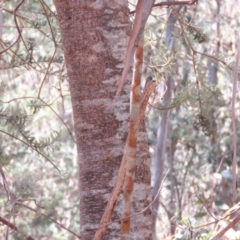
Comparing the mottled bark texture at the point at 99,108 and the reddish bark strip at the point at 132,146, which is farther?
the mottled bark texture at the point at 99,108

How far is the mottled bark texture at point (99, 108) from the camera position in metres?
0.86

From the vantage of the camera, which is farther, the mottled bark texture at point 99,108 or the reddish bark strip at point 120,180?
the mottled bark texture at point 99,108

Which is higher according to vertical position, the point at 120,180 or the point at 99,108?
the point at 99,108

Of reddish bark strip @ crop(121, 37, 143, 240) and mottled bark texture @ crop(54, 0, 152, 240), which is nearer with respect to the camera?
reddish bark strip @ crop(121, 37, 143, 240)

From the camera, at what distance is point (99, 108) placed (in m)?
0.87

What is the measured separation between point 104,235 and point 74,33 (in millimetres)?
306

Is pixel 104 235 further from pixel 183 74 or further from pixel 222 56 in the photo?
pixel 183 74

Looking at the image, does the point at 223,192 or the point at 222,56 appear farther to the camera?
the point at 223,192

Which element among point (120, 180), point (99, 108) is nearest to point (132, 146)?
point (120, 180)

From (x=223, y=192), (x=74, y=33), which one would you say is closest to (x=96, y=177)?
(x=74, y=33)

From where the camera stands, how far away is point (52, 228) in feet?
17.2

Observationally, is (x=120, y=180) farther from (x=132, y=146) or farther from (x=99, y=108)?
(x=99, y=108)

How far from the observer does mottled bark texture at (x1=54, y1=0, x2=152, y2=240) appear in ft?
2.81

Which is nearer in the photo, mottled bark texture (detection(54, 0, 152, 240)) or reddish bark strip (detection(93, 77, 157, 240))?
reddish bark strip (detection(93, 77, 157, 240))
